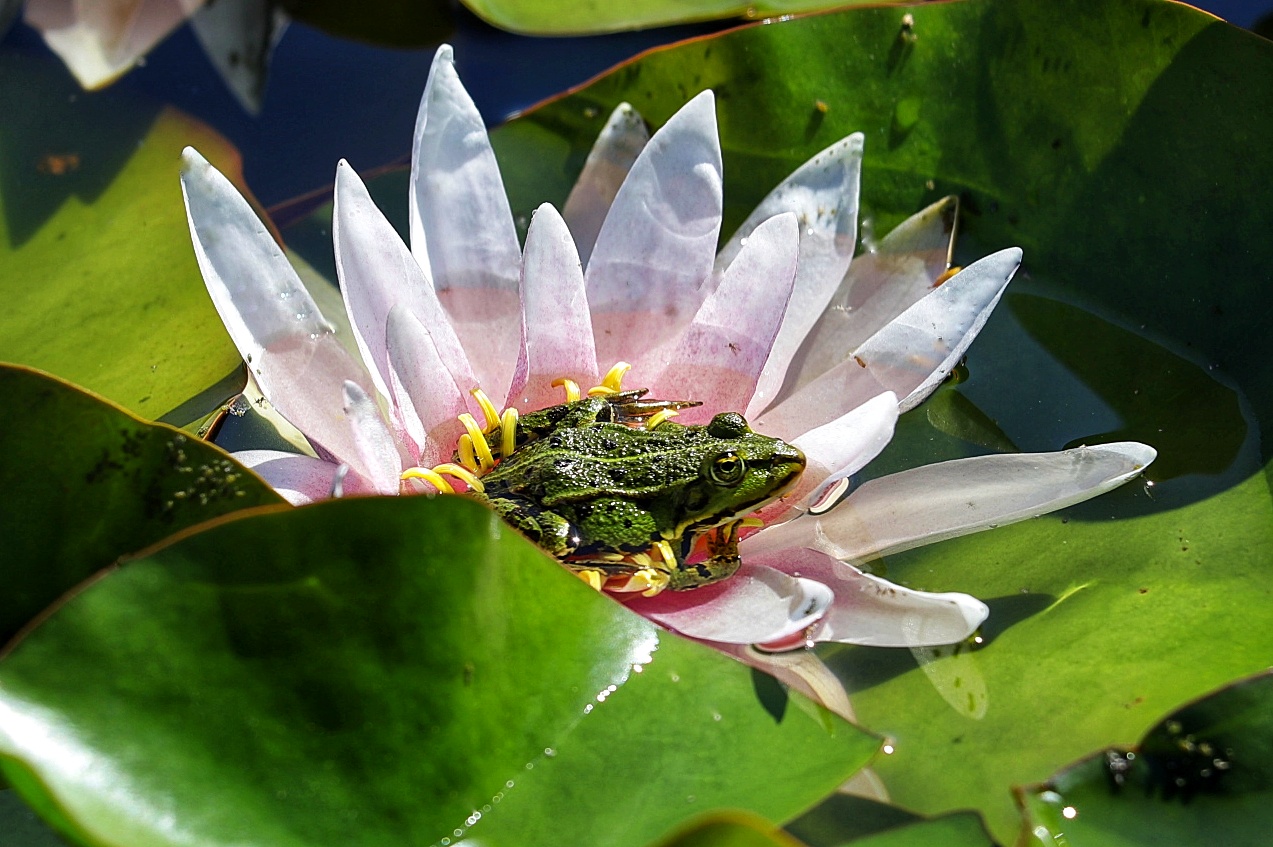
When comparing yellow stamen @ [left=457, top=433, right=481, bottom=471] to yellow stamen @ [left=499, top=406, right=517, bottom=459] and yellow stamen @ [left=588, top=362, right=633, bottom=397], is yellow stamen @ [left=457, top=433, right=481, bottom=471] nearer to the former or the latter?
yellow stamen @ [left=499, top=406, right=517, bottom=459]

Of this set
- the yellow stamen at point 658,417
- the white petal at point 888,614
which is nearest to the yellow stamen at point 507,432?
the yellow stamen at point 658,417

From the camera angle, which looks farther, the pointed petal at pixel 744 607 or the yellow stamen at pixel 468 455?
the yellow stamen at pixel 468 455

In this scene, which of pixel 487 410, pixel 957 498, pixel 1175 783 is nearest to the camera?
pixel 1175 783

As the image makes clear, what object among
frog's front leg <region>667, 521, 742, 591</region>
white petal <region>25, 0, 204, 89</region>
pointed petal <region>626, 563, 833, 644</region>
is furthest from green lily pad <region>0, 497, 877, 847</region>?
white petal <region>25, 0, 204, 89</region>

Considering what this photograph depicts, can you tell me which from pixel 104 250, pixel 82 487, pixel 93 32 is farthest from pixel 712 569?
pixel 93 32

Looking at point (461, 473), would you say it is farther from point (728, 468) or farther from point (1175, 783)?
point (1175, 783)

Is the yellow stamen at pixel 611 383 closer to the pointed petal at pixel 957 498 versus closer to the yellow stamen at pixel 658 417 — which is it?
the yellow stamen at pixel 658 417

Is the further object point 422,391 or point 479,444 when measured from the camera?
point 479,444
